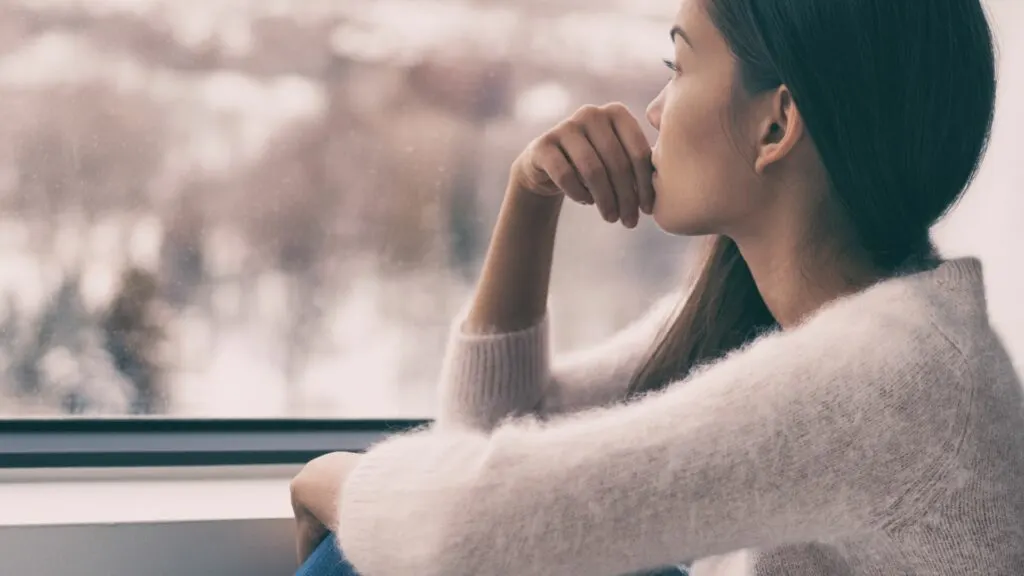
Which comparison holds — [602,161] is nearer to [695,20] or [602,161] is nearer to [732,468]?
[695,20]

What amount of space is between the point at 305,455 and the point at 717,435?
23.5 inches

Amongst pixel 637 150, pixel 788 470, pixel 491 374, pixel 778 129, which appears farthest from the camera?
pixel 491 374

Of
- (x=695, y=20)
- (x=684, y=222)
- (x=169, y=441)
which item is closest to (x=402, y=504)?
(x=684, y=222)

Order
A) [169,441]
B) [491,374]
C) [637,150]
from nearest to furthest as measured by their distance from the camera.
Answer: [637,150] → [491,374] → [169,441]

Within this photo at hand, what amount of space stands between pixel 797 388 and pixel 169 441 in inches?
28.0

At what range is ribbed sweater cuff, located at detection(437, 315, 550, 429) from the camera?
0.80m

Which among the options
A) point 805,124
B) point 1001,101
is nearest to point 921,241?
point 805,124

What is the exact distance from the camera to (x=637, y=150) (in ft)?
2.26

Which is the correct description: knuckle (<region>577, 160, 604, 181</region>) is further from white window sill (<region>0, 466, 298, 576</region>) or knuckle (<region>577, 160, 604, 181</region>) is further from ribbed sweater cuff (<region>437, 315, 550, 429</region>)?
white window sill (<region>0, 466, 298, 576</region>)

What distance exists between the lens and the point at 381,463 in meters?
0.57

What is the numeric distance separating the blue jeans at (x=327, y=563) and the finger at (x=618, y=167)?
0.34 meters

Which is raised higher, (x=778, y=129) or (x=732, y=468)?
(x=778, y=129)

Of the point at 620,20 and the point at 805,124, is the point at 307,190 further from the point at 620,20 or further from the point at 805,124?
the point at 805,124

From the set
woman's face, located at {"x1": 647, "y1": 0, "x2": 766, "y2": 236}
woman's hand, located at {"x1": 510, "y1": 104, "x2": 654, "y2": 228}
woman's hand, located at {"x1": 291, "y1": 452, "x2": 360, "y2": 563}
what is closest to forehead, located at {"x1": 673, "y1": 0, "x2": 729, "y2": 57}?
woman's face, located at {"x1": 647, "y1": 0, "x2": 766, "y2": 236}
